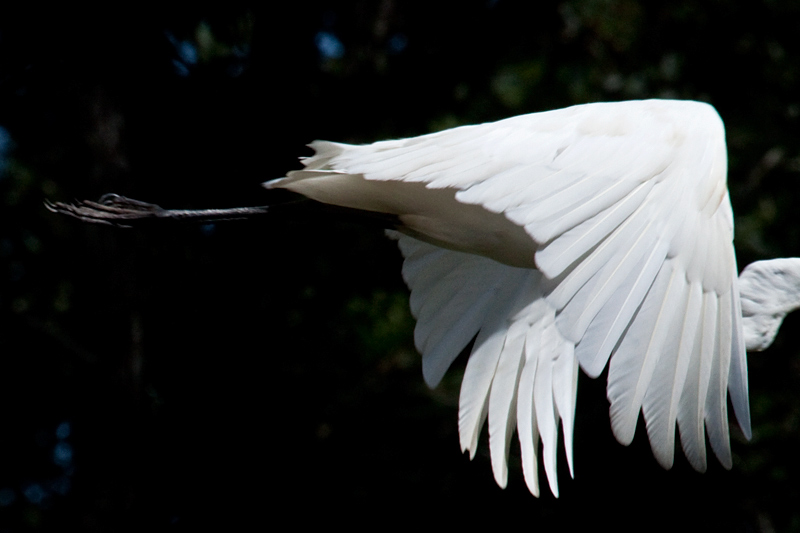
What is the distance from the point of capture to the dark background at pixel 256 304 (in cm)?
331

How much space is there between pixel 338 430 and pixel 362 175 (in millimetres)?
1787

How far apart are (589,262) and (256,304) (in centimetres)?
198

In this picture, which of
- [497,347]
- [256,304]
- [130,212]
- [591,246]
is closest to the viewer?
[591,246]

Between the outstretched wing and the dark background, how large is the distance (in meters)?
1.40

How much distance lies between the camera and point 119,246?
3447mm

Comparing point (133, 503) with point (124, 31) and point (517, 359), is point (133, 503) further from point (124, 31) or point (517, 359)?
point (517, 359)

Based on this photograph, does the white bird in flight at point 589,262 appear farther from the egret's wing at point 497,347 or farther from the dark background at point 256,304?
the dark background at point 256,304

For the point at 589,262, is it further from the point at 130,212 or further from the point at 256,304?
the point at 256,304

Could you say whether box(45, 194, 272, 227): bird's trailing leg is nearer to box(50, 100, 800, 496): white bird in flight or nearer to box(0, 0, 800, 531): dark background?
box(50, 100, 800, 496): white bird in flight

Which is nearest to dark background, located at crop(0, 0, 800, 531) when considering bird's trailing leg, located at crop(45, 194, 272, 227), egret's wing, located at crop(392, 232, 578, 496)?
bird's trailing leg, located at crop(45, 194, 272, 227)

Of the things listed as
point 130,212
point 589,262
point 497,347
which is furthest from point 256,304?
point 589,262

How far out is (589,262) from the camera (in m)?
1.61

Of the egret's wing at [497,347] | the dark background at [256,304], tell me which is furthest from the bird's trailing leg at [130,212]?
the dark background at [256,304]

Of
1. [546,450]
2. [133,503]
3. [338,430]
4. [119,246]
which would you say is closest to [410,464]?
[338,430]
